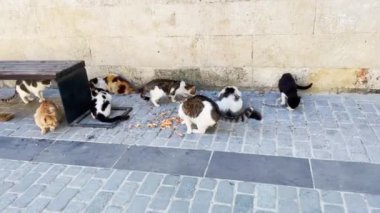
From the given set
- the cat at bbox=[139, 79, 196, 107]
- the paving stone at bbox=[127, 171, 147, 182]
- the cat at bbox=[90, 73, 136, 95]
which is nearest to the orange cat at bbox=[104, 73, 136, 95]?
the cat at bbox=[90, 73, 136, 95]

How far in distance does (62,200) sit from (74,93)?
1968 millimetres

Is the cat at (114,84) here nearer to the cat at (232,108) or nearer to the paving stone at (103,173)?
the cat at (232,108)

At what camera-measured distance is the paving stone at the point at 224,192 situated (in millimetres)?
2805

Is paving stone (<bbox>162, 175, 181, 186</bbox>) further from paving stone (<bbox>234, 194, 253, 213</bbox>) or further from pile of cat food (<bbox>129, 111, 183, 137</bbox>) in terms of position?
pile of cat food (<bbox>129, 111, 183, 137</bbox>)

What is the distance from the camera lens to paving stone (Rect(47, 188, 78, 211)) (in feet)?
9.41

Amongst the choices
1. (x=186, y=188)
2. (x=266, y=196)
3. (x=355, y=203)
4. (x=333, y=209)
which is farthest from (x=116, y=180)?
(x=355, y=203)

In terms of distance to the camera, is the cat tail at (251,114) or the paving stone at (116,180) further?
the cat tail at (251,114)

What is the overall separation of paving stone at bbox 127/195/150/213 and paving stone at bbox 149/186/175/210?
0.06m

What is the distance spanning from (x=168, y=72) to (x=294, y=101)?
2159 mm

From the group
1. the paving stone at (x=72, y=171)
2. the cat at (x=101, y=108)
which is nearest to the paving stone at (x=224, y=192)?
the paving stone at (x=72, y=171)

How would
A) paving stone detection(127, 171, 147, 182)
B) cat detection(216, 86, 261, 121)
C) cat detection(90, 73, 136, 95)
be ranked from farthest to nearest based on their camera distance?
cat detection(90, 73, 136, 95)
cat detection(216, 86, 261, 121)
paving stone detection(127, 171, 147, 182)

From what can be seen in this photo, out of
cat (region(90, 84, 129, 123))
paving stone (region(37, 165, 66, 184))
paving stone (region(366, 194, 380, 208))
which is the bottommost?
paving stone (region(366, 194, 380, 208))

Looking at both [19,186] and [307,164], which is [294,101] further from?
[19,186]

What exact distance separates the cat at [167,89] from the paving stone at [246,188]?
7.38 feet
